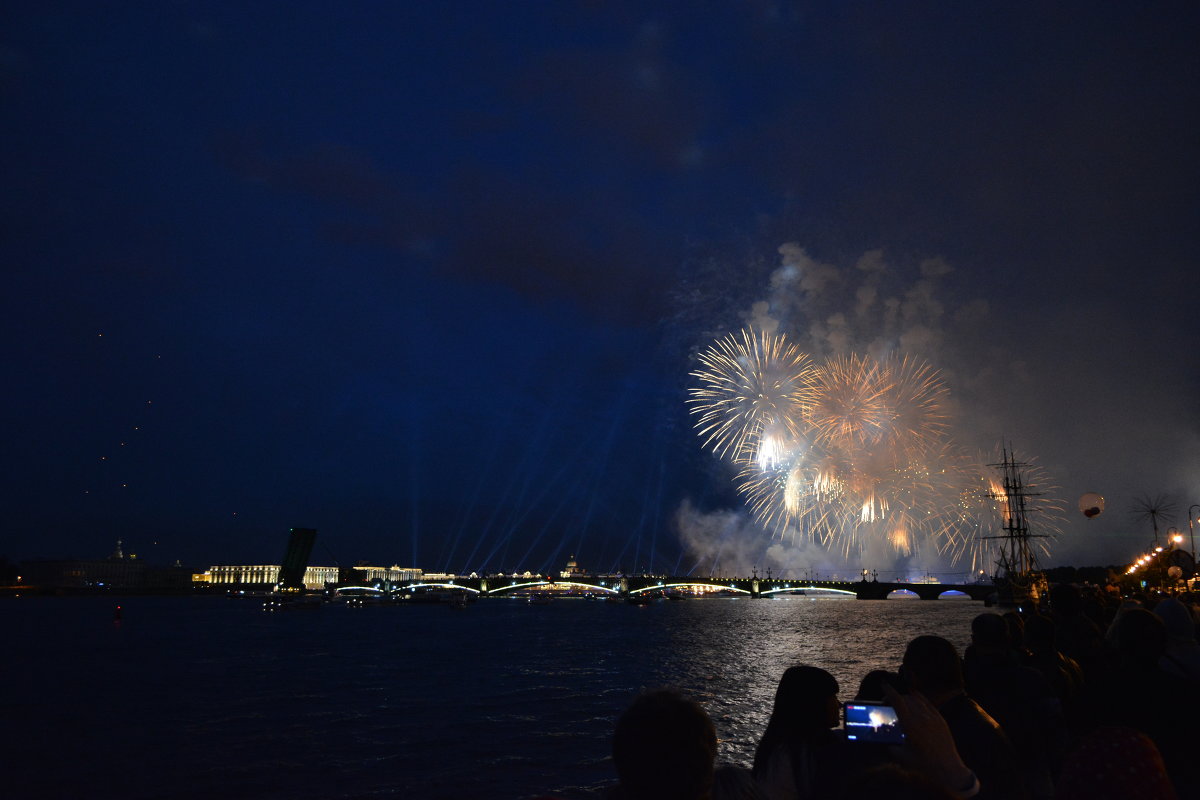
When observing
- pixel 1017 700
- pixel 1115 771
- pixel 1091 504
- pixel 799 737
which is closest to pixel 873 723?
pixel 799 737

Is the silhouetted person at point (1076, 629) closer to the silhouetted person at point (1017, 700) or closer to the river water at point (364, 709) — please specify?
the silhouetted person at point (1017, 700)

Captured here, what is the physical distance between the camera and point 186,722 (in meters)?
28.0

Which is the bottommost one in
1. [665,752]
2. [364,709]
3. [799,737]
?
[364,709]

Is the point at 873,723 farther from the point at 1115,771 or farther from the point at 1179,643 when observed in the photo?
the point at 1179,643

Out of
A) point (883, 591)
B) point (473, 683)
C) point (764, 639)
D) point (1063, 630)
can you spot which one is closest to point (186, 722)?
point (473, 683)

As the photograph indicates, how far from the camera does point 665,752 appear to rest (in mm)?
2559

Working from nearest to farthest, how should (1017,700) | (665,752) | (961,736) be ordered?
1. (665,752)
2. (961,736)
3. (1017,700)

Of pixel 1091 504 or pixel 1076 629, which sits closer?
pixel 1076 629

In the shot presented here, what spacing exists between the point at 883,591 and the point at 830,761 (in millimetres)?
182000

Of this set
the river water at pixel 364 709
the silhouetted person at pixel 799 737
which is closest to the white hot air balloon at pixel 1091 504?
the river water at pixel 364 709

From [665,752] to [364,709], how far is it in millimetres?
30455

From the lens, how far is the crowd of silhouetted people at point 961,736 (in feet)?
7.93

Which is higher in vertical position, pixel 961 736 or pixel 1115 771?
pixel 1115 771

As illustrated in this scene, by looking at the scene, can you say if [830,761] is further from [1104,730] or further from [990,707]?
[990,707]
